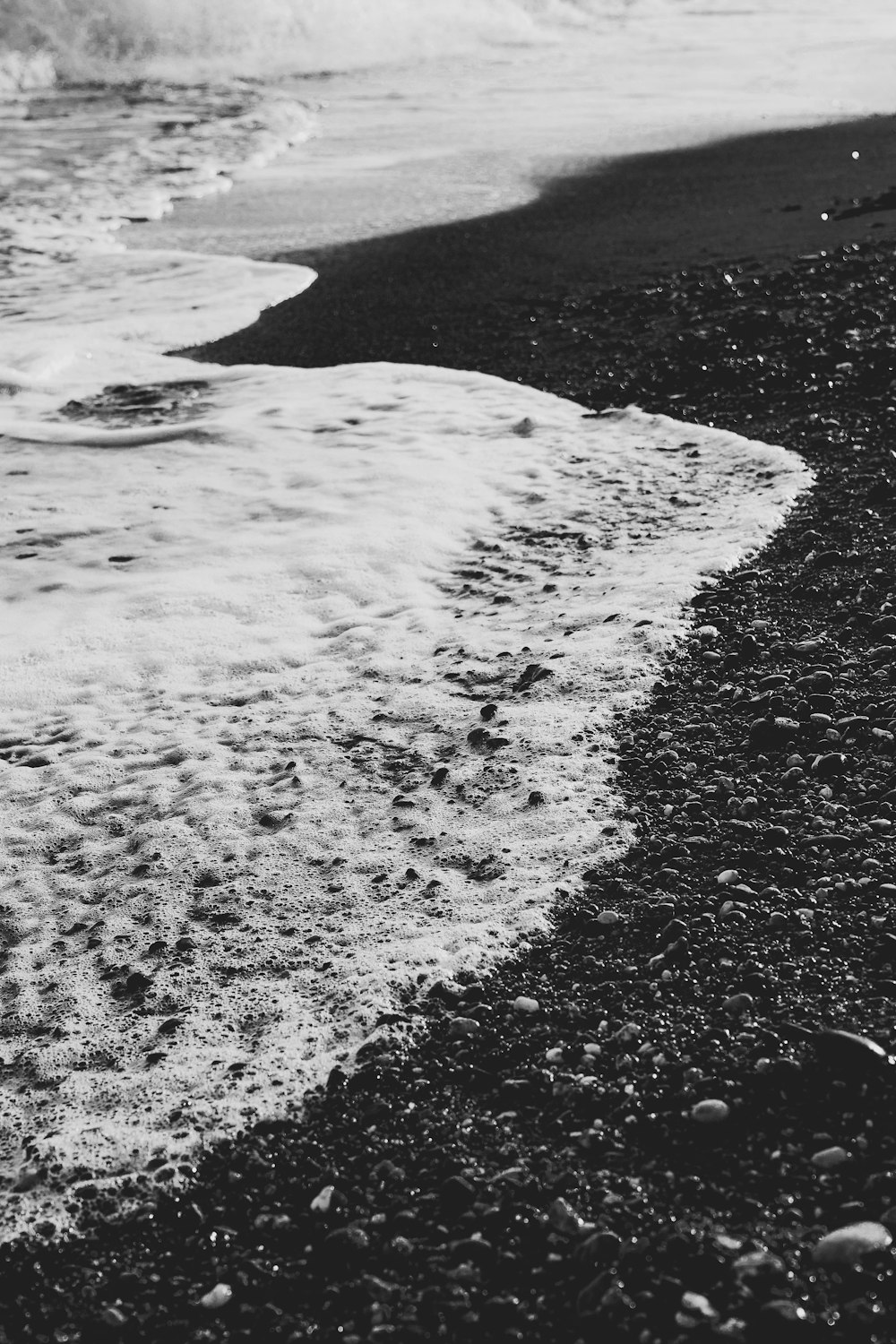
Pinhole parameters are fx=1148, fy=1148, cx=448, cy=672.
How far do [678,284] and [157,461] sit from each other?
3.92 meters

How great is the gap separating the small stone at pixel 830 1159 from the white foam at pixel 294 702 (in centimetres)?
91

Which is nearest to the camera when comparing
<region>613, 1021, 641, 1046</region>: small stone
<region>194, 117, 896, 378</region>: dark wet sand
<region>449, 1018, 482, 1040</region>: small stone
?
<region>613, 1021, 641, 1046</region>: small stone

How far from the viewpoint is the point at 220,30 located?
71.9 feet

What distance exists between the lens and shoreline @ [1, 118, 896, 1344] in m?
2.04

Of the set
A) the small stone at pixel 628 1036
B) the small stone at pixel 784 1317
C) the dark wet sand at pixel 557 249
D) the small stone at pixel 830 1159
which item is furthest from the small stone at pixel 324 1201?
the dark wet sand at pixel 557 249

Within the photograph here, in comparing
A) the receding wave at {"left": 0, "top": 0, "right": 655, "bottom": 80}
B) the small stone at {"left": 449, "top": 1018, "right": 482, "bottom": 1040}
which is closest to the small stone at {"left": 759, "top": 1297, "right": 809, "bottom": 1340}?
the small stone at {"left": 449, "top": 1018, "right": 482, "bottom": 1040}

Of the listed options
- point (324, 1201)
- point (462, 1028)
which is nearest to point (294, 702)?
point (462, 1028)

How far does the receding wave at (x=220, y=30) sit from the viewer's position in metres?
21.2

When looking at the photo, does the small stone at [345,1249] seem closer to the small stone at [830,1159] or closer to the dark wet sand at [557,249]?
the small stone at [830,1159]

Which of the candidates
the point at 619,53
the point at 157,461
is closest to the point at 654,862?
the point at 157,461

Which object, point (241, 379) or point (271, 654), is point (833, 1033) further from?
point (241, 379)

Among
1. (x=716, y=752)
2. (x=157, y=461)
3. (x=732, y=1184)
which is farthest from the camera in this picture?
(x=157, y=461)

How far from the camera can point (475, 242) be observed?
9250 mm

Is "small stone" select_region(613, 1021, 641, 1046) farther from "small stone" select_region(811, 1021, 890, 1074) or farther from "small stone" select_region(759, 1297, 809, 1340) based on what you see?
"small stone" select_region(759, 1297, 809, 1340)
